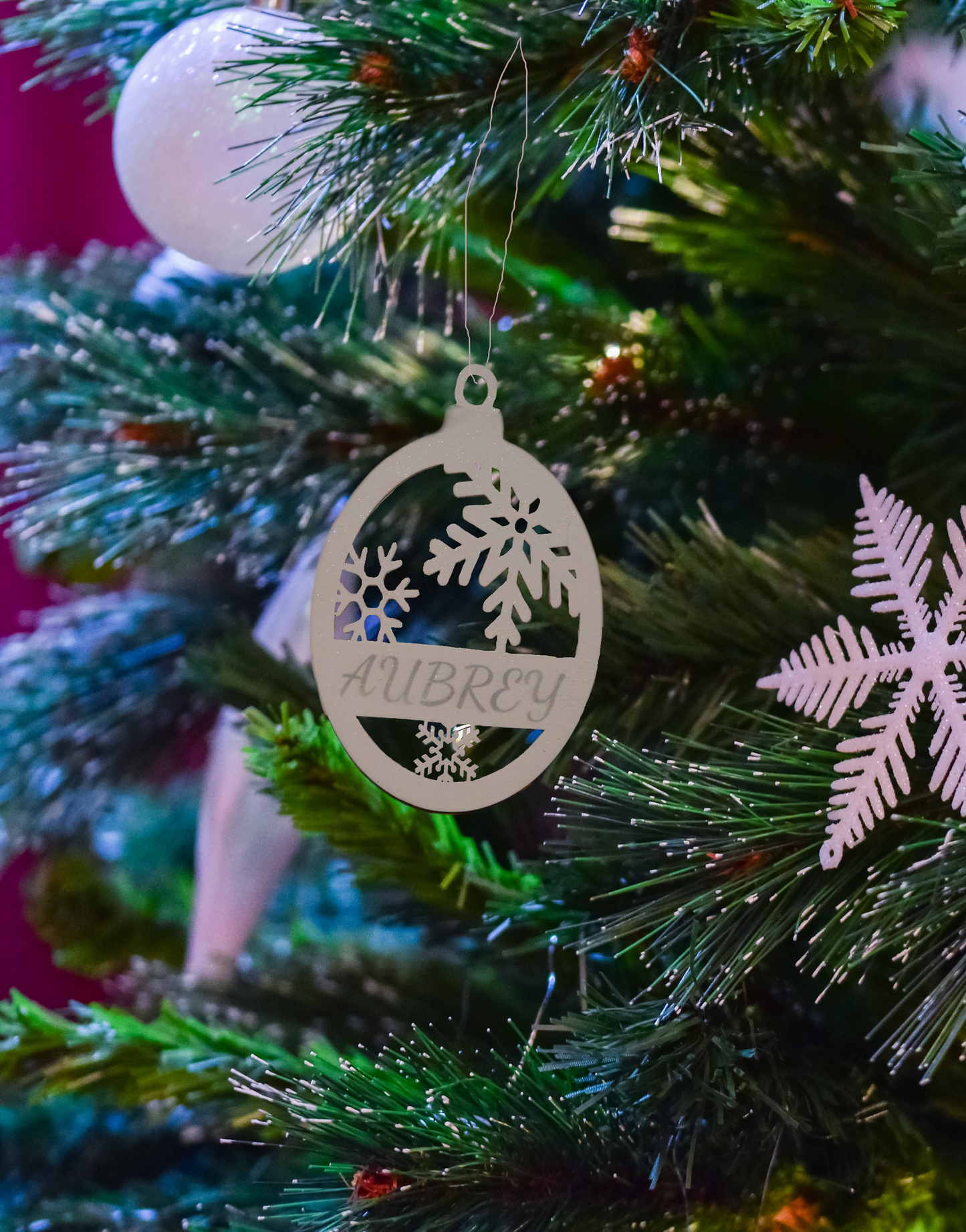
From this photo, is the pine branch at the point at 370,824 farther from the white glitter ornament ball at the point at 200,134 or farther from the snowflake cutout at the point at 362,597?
the white glitter ornament ball at the point at 200,134

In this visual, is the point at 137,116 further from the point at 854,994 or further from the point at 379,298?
the point at 854,994

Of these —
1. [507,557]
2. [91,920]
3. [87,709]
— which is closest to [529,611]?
[507,557]

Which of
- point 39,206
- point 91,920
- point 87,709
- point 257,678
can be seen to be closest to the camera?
point 257,678

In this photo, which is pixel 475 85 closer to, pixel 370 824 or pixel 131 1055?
pixel 370 824

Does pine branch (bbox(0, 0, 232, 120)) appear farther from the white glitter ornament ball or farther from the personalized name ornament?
the personalized name ornament

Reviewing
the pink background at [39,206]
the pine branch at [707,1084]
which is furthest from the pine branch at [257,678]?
the pink background at [39,206]

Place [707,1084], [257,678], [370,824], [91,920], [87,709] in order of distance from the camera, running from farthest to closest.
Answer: [91,920] → [87,709] → [257,678] → [370,824] → [707,1084]
